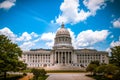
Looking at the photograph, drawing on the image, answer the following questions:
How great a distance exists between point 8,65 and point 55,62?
103512 mm

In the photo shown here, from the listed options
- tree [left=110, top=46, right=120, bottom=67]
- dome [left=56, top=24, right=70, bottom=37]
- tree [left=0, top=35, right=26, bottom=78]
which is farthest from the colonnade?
tree [left=0, top=35, right=26, bottom=78]

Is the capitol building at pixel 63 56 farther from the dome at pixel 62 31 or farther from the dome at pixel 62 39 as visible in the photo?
the dome at pixel 62 31

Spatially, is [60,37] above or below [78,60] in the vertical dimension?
above

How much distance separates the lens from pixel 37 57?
155875 millimetres

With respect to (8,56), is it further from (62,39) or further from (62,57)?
(62,39)

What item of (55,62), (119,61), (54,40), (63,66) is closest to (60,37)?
(54,40)

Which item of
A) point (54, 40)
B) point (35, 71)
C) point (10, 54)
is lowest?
point (35, 71)

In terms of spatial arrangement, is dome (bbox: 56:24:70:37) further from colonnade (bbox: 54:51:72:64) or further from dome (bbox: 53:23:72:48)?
Answer: colonnade (bbox: 54:51:72:64)

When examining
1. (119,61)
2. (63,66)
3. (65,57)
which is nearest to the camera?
(119,61)

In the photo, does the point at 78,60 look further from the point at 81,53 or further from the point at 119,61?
the point at 119,61

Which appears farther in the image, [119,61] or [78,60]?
[78,60]

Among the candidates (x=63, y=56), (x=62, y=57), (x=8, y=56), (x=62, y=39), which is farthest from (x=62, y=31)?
(x=8, y=56)

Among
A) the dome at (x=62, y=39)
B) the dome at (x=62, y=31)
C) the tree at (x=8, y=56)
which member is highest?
the dome at (x=62, y=31)

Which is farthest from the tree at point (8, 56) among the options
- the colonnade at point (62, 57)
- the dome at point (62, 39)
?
the dome at point (62, 39)
